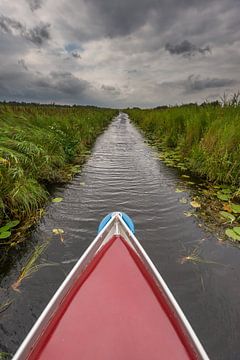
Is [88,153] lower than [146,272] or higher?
lower

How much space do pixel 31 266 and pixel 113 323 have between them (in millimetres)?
1796

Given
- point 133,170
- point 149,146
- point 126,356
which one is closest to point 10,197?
point 126,356

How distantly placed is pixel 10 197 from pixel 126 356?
314cm

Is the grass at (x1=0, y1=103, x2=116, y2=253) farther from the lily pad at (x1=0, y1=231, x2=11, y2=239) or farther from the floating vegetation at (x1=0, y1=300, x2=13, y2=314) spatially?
the floating vegetation at (x1=0, y1=300, x2=13, y2=314)

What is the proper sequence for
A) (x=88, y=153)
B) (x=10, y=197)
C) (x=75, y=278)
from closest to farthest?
1. (x=75, y=278)
2. (x=10, y=197)
3. (x=88, y=153)

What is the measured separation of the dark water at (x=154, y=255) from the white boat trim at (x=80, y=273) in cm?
80

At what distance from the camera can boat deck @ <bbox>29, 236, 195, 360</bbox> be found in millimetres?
1417

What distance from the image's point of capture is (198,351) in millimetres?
1376

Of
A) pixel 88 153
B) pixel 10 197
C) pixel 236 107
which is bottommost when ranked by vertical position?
pixel 88 153

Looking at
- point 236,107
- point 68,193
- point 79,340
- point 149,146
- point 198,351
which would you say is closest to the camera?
point 198,351

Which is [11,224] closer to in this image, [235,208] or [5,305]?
[5,305]

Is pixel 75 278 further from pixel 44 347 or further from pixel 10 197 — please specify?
pixel 10 197

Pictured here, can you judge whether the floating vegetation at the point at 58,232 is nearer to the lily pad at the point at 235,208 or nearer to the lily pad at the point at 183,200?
the lily pad at the point at 183,200

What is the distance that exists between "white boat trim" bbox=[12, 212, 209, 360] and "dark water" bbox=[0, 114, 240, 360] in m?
0.80
